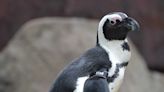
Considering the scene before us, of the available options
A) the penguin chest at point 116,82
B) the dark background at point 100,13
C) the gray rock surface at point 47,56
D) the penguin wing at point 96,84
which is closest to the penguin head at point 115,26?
the penguin chest at point 116,82

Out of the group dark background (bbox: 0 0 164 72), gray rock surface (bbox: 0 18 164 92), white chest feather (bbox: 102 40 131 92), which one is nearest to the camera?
white chest feather (bbox: 102 40 131 92)

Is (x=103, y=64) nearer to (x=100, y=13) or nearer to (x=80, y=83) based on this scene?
(x=80, y=83)

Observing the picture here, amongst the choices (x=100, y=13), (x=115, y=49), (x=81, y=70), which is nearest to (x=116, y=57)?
(x=115, y=49)

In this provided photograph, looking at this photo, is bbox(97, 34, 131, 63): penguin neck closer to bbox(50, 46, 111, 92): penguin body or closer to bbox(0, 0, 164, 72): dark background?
bbox(50, 46, 111, 92): penguin body

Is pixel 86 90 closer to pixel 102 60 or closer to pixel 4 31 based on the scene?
pixel 102 60

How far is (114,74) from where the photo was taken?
2098 millimetres

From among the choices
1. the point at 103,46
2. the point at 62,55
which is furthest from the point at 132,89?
the point at 103,46

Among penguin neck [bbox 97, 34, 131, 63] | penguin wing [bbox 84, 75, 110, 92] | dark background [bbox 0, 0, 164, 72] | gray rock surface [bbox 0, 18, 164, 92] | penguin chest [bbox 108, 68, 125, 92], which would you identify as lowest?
penguin wing [bbox 84, 75, 110, 92]

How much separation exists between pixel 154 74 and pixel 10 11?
135 centimetres

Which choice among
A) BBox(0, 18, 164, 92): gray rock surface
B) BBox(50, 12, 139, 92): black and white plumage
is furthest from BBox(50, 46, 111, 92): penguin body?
BBox(0, 18, 164, 92): gray rock surface

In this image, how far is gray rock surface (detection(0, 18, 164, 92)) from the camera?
518cm

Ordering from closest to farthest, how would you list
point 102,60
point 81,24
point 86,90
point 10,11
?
point 86,90
point 102,60
point 81,24
point 10,11

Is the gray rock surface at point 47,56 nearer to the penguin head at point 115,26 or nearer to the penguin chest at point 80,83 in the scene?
the penguin head at point 115,26

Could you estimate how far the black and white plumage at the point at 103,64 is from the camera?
1.98 m
